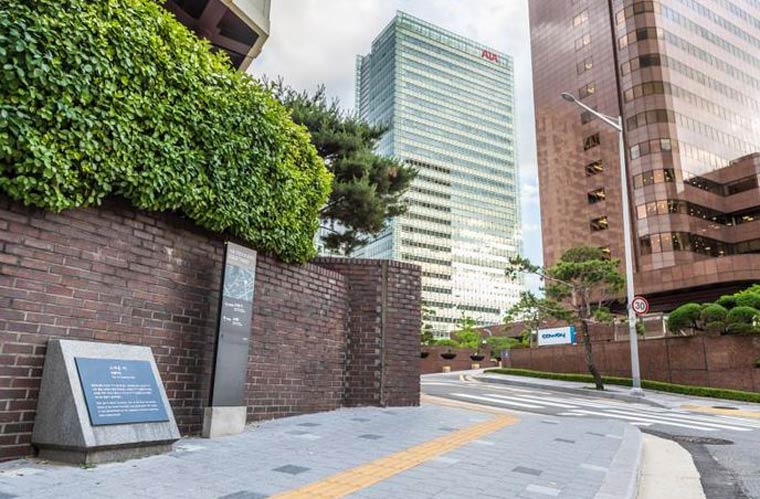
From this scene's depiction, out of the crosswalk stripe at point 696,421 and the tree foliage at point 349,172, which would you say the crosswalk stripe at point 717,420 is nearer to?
the crosswalk stripe at point 696,421

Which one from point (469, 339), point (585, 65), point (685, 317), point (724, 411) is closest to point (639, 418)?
point (724, 411)

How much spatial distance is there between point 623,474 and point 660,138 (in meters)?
50.6

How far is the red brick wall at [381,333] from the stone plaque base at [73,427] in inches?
229

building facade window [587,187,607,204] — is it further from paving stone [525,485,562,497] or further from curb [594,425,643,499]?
paving stone [525,485,562,497]

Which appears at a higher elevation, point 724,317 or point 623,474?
point 724,317

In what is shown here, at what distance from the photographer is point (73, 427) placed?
15.5ft

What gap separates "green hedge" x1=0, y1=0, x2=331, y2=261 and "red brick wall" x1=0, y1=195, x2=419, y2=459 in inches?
14.6

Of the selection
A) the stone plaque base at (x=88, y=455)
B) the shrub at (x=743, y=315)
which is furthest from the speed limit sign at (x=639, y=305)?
the stone plaque base at (x=88, y=455)

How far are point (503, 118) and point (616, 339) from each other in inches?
5879

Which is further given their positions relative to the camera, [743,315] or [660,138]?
[660,138]

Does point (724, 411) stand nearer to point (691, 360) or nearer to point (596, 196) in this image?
point (691, 360)

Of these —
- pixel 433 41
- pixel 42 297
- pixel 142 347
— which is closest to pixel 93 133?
pixel 42 297

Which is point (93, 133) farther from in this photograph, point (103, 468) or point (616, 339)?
point (616, 339)

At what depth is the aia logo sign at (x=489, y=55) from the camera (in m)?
170
